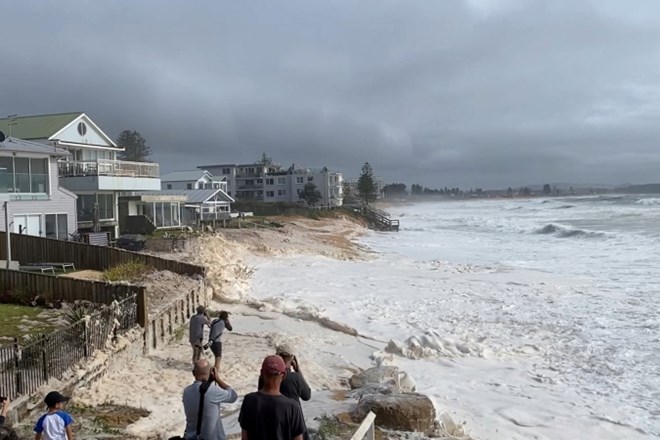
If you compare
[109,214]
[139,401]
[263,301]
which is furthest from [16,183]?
[139,401]

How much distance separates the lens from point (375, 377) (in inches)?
479

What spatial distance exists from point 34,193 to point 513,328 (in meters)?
20.0

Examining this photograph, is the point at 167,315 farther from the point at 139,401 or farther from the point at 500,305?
the point at 500,305

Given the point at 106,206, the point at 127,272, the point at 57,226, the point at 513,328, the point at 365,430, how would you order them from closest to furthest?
1. the point at 365,430
2. the point at 513,328
3. the point at 127,272
4. the point at 57,226
5. the point at 106,206

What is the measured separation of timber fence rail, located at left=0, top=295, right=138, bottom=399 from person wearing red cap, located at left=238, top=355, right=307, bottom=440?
5.41 metres

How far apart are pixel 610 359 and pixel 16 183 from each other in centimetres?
2264

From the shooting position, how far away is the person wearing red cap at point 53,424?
646 centimetres

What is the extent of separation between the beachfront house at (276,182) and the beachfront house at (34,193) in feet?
278

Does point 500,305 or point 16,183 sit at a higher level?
point 16,183

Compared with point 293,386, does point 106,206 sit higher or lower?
higher

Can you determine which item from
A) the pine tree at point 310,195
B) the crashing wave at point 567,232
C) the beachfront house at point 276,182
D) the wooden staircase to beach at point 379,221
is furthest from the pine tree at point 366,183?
the crashing wave at point 567,232

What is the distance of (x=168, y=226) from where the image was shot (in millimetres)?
42219

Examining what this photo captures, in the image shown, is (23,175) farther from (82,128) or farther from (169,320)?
(169,320)

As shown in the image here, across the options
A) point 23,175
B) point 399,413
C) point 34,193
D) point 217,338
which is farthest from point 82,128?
point 399,413
